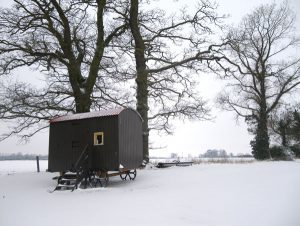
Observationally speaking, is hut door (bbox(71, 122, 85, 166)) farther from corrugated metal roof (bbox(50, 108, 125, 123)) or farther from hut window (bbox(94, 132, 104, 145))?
hut window (bbox(94, 132, 104, 145))

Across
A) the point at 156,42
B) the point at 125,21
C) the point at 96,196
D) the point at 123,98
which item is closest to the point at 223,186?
the point at 96,196

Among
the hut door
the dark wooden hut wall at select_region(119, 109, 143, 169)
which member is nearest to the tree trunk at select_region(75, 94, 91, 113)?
the hut door

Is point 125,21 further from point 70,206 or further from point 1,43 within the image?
point 70,206

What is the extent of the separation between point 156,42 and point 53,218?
52.3 feet

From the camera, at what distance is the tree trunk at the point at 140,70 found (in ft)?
64.8

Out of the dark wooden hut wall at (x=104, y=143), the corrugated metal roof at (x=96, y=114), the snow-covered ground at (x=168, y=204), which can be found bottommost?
the snow-covered ground at (x=168, y=204)

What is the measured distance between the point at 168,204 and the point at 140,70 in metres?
12.2

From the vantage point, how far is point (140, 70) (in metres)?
19.7

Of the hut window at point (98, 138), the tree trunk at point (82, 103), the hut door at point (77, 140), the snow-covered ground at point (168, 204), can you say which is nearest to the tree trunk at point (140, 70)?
the tree trunk at point (82, 103)

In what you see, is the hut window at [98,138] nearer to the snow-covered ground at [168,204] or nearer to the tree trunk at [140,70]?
the snow-covered ground at [168,204]

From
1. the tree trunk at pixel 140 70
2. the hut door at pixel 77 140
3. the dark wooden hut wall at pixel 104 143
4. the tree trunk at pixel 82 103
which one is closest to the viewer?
the dark wooden hut wall at pixel 104 143

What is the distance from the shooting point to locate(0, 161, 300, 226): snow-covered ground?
719cm

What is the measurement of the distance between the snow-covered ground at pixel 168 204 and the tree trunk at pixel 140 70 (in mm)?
7335

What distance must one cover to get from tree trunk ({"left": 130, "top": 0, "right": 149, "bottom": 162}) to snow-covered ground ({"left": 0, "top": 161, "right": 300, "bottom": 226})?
733cm
